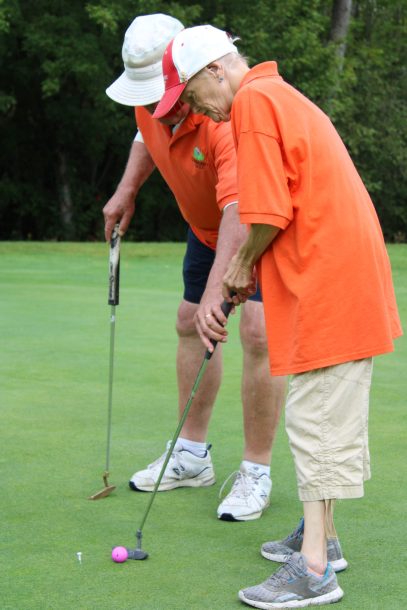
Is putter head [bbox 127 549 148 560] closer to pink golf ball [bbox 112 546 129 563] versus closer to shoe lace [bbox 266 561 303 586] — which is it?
pink golf ball [bbox 112 546 129 563]

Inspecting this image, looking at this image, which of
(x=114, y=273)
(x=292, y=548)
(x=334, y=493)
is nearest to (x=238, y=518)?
(x=292, y=548)

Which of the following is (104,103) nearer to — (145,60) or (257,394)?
(145,60)

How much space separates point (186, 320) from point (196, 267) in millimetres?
227

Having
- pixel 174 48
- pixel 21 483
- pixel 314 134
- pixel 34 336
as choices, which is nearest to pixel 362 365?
pixel 314 134

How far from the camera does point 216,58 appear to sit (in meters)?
3.17

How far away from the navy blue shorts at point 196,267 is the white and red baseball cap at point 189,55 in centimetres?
109

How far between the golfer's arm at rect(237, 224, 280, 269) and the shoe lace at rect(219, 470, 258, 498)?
1029 millimetres

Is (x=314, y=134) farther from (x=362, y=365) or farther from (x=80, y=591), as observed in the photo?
(x=80, y=591)

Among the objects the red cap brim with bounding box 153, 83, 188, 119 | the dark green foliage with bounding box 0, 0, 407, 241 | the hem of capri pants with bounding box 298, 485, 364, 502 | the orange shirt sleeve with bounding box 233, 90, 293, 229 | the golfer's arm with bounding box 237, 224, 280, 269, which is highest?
the red cap brim with bounding box 153, 83, 188, 119

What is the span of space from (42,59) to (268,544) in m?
25.8

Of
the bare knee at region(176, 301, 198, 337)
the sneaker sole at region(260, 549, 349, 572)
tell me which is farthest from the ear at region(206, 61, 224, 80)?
the sneaker sole at region(260, 549, 349, 572)

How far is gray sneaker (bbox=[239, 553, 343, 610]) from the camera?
2.98 metres

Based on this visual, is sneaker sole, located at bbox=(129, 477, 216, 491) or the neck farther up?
the neck

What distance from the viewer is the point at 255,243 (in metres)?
3.06
